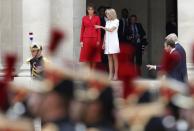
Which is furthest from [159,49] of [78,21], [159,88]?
[159,88]

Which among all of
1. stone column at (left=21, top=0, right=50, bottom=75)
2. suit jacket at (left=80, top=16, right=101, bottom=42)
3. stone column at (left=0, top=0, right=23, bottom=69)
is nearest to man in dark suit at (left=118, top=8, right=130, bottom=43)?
suit jacket at (left=80, top=16, right=101, bottom=42)

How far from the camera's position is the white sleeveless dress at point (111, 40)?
17438mm

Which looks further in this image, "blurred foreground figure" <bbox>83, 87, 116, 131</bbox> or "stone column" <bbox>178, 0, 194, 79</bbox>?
"stone column" <bbox>178, 0, 194, 79</bbox>

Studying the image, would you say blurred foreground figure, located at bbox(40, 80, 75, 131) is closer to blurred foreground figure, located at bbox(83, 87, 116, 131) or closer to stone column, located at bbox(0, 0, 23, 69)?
blurred foreground figure, located at bbox(83, 87, 116, 131)

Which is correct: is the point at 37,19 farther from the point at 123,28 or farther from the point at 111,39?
the point at 123,28

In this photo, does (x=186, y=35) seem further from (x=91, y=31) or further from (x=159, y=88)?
(x=159, y=88)

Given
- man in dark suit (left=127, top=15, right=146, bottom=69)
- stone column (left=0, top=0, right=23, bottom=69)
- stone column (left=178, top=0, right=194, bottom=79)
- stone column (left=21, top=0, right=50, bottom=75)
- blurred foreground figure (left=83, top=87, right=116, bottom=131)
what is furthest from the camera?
man in dark suit (left=127, top=15, right=146, bottom=69)

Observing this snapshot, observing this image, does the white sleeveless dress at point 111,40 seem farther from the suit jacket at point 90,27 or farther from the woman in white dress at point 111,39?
the suit jacket at point 90,27

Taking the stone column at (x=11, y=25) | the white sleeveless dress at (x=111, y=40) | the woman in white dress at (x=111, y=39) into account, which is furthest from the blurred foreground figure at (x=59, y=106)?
the stone column at (x=11, y=25)

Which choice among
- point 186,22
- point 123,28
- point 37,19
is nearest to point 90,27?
point 37,19

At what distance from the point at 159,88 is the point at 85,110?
62cm

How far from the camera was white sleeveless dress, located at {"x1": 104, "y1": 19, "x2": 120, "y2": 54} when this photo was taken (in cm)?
1744

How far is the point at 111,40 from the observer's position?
17.6 m

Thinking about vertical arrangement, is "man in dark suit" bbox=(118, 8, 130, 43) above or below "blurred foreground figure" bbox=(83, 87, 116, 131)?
above
